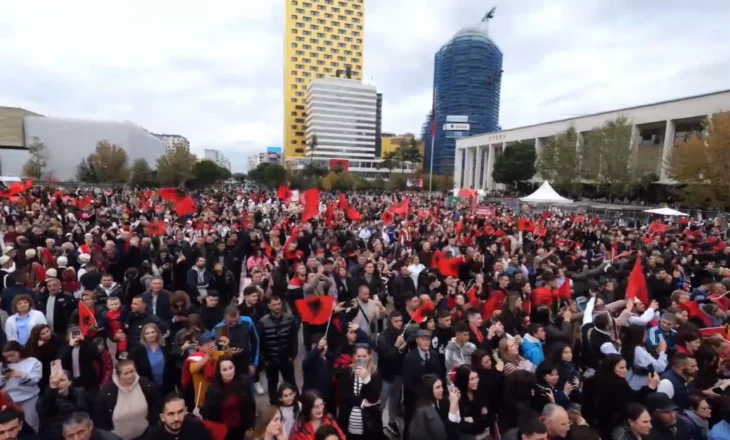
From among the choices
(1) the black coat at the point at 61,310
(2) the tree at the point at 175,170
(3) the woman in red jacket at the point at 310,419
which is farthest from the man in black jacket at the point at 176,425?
(2) the tree at the point at 175,170

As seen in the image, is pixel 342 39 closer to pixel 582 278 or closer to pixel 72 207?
pixel 72 207

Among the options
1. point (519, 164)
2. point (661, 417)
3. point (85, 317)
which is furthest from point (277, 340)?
point (519, 164)

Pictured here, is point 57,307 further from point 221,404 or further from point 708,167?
point 708,167

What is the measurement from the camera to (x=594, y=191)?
1711 inches

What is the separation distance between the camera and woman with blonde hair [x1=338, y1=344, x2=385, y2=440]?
3447mm

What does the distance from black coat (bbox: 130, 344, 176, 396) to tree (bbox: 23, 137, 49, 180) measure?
58574mm

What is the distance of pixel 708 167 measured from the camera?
24.9 meters

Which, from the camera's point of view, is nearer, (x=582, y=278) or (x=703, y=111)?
(x=582, y=278)

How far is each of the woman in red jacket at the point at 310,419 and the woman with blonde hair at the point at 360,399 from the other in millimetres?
452

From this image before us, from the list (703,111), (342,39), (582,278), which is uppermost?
(342,39)

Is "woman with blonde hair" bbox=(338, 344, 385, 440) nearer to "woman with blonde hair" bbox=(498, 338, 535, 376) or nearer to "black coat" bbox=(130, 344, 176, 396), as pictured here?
"woman with blonde hair" bbox=(498, 338, 535, 376)

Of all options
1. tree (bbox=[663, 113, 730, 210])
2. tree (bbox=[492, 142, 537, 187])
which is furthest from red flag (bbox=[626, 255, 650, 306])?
tree (bbox=[492, 142, 537, 187])

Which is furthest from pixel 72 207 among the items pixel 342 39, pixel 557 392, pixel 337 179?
pixel 342 39

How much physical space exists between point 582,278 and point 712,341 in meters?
3.83
